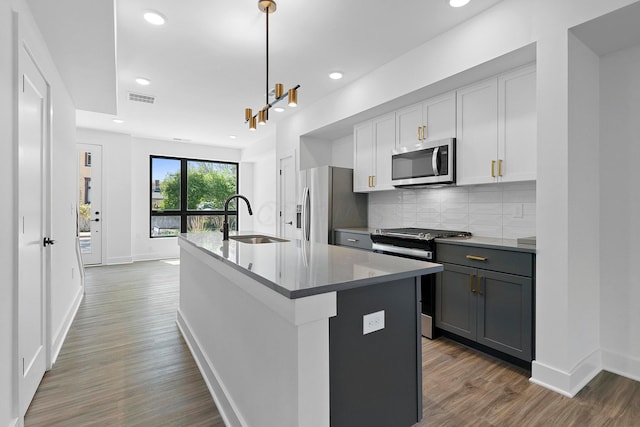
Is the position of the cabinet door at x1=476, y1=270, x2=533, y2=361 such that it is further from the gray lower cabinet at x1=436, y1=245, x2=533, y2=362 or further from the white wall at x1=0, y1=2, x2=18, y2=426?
the white wall at x1=0, y1=2, x2=18, y2=426

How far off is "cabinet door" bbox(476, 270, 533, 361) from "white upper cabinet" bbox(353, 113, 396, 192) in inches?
63.0

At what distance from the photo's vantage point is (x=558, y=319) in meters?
2.11

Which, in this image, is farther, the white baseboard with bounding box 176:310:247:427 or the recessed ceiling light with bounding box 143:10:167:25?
the recessed ceiling light with bounding box 143:10:167:25

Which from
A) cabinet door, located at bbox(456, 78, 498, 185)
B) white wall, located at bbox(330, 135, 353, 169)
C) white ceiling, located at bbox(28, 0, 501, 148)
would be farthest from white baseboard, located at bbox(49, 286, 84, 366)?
white wall, located at bbox(330, 135, 353, 169)

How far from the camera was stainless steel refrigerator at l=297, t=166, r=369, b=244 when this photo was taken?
417 centimetres

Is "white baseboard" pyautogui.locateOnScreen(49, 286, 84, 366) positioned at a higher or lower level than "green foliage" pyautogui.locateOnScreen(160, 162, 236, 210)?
lower

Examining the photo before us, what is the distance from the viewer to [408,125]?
11.5ft

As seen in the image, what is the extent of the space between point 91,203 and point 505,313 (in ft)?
23.2

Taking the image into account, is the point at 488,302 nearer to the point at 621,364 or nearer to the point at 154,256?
the point at 621,364

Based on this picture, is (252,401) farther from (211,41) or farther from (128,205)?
(128,205)

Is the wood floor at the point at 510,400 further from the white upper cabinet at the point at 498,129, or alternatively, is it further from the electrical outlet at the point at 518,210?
the white upper cabinet at the point at 498,129

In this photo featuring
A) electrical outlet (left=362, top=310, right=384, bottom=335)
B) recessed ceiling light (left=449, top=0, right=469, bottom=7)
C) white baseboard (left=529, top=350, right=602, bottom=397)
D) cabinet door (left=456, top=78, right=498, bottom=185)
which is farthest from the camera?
cabinet door (left=456, top=78, right=498, bottom=185)

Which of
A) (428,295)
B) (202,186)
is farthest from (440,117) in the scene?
(202,186)

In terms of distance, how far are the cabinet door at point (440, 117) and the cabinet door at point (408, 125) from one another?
91 millimetres
